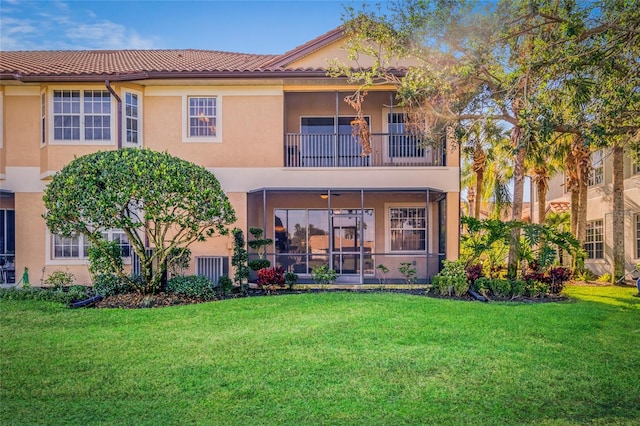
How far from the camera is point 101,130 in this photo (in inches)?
621

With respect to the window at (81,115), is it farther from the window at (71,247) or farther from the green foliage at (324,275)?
the green foliage at (324,275)

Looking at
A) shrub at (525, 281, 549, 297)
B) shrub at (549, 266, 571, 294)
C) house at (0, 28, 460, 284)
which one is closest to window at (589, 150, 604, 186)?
house at (0, 28, 460, 284)

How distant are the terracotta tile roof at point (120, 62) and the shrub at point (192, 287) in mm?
6563

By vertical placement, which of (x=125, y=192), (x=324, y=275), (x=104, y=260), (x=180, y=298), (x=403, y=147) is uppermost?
(x=403, y=147)

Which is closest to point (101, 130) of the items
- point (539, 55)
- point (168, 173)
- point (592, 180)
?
point (168, 173)

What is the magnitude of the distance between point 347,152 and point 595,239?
41.5 ft

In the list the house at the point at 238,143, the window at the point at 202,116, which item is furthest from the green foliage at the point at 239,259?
the window at the point at 202,116

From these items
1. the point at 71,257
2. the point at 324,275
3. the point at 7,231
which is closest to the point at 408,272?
the point at 324,275

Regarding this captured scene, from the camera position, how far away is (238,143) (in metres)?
16.4

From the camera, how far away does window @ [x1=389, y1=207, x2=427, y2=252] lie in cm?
1775

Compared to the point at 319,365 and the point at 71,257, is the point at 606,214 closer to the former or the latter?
the point at 319,365

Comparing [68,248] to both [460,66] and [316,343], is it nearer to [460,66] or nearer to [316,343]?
[316,343]

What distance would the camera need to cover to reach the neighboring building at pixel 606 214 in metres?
19.2

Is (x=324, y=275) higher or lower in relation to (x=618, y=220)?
lower
